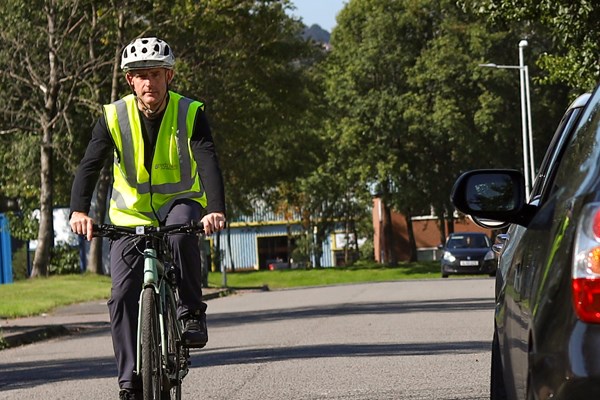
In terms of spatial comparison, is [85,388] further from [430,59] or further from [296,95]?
[430,59]

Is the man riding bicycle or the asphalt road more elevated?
the man riding bicycle

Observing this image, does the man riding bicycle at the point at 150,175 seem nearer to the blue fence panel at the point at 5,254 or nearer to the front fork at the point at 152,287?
the front fork at the point at 152,287

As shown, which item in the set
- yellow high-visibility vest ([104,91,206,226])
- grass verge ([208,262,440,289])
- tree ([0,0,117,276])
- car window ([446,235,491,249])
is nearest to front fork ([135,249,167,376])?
yellow high-visibility vest ([104,91,206,226])

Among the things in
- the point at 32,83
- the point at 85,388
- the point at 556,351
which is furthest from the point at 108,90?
the point at 556,351

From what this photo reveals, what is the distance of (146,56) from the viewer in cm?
741

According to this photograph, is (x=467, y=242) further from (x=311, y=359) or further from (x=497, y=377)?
(x=497, y=377)

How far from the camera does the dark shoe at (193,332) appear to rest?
7.43 metres

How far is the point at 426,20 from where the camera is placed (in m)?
65.6

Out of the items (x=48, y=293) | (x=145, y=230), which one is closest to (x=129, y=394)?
(x=145, y=230)

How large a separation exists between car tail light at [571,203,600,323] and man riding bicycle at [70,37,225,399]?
13.0 ft

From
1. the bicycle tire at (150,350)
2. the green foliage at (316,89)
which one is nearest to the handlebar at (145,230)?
the bicycle tire at (150,350)

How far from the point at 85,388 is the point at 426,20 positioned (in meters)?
55.2

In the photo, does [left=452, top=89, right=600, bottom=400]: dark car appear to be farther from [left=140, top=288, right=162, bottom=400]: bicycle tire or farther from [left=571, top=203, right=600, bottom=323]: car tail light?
[left=140, top=288, right=162, bottom=400]: bicycle tire

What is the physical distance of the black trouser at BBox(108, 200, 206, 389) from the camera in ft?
24.3
